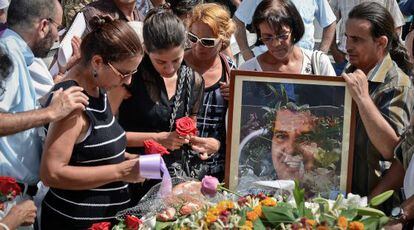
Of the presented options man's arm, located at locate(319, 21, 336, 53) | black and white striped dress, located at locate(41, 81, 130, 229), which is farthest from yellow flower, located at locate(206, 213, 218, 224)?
man's arm, located at locate(319, 21, 336, 53)

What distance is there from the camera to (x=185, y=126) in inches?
141

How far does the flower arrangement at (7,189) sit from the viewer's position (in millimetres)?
3271

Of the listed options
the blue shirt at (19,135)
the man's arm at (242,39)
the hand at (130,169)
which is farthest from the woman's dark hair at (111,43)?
the man's arm at (242,39)

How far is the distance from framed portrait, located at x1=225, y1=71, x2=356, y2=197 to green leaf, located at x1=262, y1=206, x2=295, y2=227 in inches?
16.4

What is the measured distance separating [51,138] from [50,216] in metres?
0.46

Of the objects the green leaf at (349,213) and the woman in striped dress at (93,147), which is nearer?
the green leaf at (349,213)

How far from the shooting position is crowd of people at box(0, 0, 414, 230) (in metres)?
3.20

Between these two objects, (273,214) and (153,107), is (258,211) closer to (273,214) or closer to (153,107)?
(273,214)

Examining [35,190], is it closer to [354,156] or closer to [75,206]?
[75,206]

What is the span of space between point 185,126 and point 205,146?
28 centimetres

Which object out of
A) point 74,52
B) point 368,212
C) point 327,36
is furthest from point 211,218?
point 327,36

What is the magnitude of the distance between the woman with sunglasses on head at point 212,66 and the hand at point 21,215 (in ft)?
3.41

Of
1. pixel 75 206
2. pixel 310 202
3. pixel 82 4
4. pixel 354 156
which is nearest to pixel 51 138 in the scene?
pixel 75 206

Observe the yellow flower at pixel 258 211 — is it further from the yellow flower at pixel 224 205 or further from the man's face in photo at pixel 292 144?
the man's face in photo at pixel 292 144
